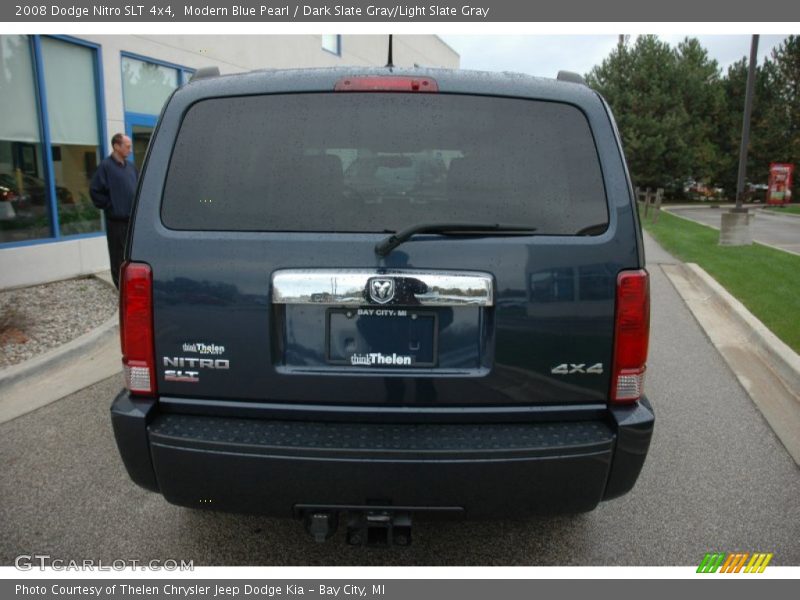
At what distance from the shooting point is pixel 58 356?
560 centimetres

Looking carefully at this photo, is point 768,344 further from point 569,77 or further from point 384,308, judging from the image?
point 384,308

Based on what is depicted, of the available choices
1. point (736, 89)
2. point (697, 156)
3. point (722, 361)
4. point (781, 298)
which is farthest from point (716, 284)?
point (736, 89)

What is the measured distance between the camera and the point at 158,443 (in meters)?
2.41

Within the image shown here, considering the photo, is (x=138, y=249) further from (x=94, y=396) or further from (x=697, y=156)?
(x=697, y=156)

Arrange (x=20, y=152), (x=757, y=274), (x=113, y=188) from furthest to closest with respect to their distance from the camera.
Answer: (x=757, y=274)
(x=20, y=152)
(x=113, y=188)

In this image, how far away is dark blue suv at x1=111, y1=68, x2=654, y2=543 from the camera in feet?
7.73

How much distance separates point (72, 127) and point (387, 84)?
841 centimetres

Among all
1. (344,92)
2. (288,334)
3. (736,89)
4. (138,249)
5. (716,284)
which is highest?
(736,89)

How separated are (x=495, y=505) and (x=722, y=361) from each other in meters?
4.57

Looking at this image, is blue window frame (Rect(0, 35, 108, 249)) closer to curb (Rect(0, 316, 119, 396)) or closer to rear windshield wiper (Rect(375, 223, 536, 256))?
curb (Rect(0, 316, 119, 396))

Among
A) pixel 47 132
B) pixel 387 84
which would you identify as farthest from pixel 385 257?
pixel 47 132

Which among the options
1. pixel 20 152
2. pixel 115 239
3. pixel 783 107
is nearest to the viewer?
Answer: pixel 115 239

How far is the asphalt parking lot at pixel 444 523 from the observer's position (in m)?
2.99

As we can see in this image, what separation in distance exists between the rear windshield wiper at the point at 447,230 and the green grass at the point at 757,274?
4854 millimetres
